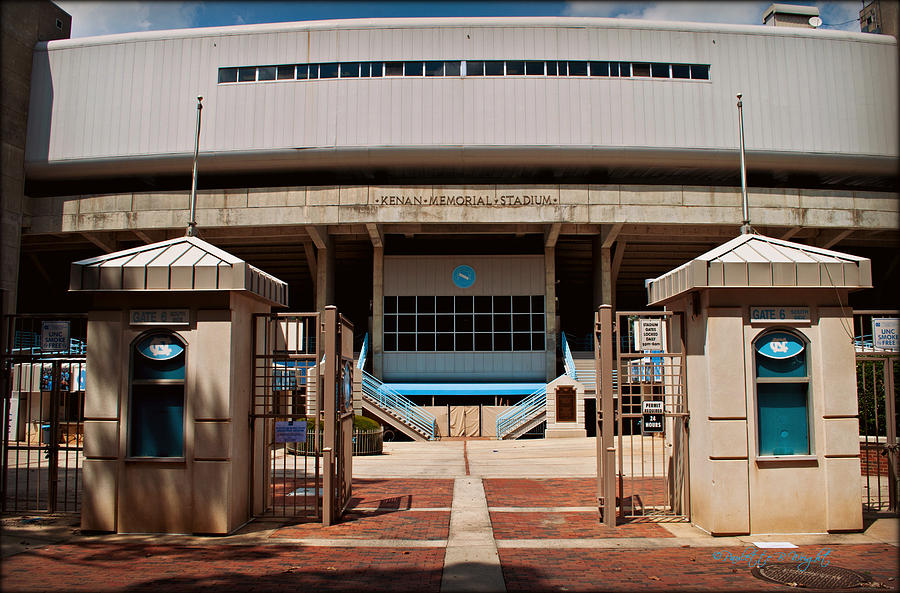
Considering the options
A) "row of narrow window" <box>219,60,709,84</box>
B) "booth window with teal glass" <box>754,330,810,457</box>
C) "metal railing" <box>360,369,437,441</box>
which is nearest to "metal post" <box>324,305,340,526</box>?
"booth window with teal glass" <box>754,330,810,457</box>

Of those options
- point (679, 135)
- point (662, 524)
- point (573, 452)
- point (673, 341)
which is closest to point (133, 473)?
point (662, 524)

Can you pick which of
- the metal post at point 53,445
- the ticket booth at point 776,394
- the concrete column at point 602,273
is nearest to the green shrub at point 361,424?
the metal post at point 53,445

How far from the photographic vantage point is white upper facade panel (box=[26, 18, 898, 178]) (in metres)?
31.2

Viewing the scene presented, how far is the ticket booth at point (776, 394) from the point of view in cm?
881

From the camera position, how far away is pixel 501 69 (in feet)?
105

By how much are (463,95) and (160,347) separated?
25044mm

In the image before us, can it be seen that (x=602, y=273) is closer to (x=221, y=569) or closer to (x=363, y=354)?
(x=363, y=354)

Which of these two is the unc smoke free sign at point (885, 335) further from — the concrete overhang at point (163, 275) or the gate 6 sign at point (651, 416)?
the concrete overhang at point (163, 275)

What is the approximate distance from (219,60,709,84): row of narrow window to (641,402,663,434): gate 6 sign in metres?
25.6

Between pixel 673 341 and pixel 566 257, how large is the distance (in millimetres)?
28055

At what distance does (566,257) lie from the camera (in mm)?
38219

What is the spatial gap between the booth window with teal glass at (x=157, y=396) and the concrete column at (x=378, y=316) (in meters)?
24.8

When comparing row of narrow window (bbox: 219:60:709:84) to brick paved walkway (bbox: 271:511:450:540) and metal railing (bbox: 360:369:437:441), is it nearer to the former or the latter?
metal railing (bbox: 360:369:437:441)

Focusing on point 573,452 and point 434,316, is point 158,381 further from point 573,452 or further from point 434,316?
point 434,316
